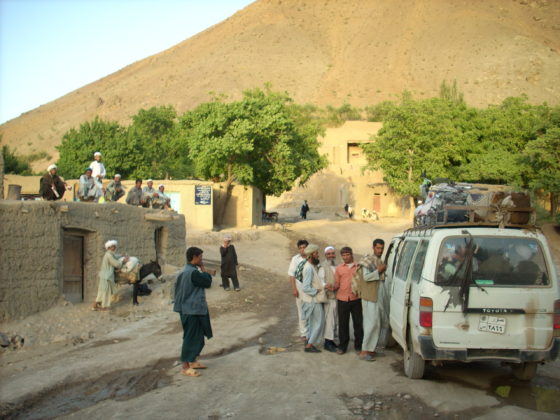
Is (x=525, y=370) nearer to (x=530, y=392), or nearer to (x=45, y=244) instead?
(x=530, y=392)

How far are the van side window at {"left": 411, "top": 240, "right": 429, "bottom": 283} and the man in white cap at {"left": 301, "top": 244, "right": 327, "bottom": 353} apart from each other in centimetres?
201

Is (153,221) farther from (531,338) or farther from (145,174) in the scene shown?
(145,174)

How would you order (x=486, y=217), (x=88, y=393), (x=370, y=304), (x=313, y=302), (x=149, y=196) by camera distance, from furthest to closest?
(x=149, y=196)
(x=313, y=302)
(x=370, y=304)
(x=88, y=393)
(x=486, y=217)

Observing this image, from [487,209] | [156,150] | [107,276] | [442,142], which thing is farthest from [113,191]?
[156,150]

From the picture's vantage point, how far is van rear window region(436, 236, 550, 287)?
6.60 metres

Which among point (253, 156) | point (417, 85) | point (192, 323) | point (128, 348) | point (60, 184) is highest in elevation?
point (417, 85)

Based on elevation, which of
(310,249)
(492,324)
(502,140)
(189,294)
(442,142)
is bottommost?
(492,324)

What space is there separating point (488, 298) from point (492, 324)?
28 centimetres

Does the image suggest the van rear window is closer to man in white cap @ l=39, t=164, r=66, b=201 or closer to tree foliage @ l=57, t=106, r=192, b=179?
man in white cap @ l=39, t=164, r=66, b=201

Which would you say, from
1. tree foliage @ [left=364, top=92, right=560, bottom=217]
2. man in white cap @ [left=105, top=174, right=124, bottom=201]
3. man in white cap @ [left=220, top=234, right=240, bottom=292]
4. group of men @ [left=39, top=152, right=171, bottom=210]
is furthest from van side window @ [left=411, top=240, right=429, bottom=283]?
tree foliage @ [left=364, top=92, right=560, bottom=217]

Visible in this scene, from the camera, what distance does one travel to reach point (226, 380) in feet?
24.7

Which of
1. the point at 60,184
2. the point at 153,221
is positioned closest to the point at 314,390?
the point at 60,184

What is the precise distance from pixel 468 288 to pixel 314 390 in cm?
209

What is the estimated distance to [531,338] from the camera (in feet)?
21.3
